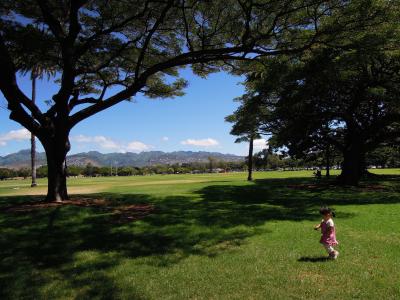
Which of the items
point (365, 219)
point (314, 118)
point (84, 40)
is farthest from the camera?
point (314, 118)

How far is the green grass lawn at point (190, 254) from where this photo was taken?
25.2 ft

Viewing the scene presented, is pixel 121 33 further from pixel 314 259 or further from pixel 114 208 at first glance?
pixel 314 259

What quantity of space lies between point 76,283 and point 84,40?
13.4 m

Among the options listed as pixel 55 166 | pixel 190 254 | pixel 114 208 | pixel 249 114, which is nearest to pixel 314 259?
pixel 190 254

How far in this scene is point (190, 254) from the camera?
33.6ft

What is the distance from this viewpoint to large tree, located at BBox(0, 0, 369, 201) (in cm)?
1609

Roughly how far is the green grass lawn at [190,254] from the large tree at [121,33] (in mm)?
4202

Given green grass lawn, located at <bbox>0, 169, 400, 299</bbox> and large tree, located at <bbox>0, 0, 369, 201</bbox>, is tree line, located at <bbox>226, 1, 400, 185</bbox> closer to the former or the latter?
large tree, located at <bbox>0, 0, 369, 201</bbox>

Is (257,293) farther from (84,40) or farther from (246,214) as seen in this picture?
(84,40)


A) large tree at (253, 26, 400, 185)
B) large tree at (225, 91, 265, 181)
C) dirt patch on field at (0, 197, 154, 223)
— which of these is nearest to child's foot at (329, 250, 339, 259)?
dirt patch on field at (0, 197, 154, 223)

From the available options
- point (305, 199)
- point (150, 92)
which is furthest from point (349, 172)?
point (150, 92)

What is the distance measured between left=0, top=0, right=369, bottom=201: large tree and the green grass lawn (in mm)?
4202

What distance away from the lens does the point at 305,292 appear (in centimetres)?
729

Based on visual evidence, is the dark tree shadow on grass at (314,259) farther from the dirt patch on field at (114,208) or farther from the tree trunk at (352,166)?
the tree trunk at (352,166)
